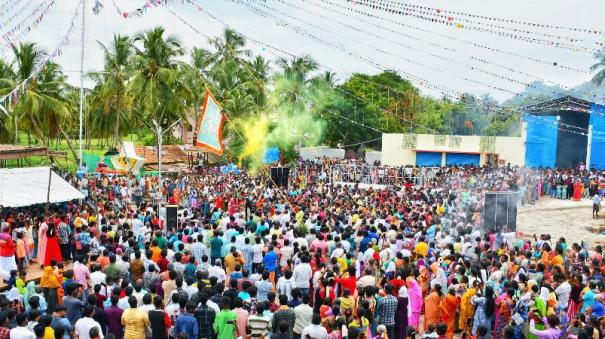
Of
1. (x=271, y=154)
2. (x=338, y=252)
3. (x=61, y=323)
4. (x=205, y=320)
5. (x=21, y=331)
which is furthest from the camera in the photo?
(x=271, y=154)

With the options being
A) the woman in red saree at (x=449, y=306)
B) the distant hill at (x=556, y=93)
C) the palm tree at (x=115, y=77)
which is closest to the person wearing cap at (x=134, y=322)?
the woman in red saree at (x=449, y=306)

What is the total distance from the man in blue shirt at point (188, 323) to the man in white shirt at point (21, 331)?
1736mm

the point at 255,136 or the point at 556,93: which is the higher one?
the point at 556,93

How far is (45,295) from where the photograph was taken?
965 cm

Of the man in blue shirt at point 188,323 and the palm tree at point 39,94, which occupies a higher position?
the palm tree at point 39,94

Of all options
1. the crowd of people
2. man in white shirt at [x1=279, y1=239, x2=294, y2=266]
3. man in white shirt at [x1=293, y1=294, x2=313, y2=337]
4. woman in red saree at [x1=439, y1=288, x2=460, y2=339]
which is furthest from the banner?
man in white shirt at [x1=293, y1=294, x2=313, y2=337]

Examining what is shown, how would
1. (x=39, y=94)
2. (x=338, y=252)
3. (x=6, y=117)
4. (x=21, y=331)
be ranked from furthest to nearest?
(x=6, y=117), (x=39, y=94), (x=338, y=252), (x=21, y=331)

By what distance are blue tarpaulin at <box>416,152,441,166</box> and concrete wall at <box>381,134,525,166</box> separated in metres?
0.30

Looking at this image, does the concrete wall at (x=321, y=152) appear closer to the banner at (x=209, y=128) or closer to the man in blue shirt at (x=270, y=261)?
the banner at (x=209, y=128)

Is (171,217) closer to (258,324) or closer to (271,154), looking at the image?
(258,324)

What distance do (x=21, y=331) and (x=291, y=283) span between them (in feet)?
13.0

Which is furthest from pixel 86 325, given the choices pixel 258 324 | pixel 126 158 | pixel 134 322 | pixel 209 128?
pixel 126 158

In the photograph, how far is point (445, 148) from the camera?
41.3 meters

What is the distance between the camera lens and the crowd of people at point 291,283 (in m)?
8.00
